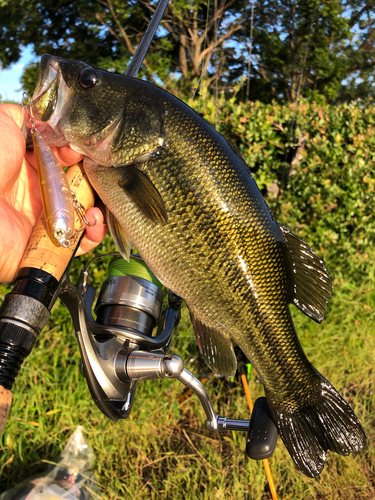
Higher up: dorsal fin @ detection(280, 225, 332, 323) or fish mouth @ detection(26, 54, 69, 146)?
fish mouth @ detection(26, 54, 69, 146)

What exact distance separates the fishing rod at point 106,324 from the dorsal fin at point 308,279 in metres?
0.53

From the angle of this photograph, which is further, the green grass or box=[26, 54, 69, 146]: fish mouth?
the green grass

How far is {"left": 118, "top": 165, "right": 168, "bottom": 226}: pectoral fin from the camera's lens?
1.53 meters

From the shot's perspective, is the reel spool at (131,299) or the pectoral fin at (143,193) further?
the reel spool at (131,299)

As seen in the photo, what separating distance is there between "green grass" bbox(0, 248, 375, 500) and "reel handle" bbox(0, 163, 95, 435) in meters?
1.95

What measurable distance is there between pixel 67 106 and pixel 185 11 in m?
7.80

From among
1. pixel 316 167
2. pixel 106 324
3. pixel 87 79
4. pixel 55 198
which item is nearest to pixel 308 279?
pixel 106 324

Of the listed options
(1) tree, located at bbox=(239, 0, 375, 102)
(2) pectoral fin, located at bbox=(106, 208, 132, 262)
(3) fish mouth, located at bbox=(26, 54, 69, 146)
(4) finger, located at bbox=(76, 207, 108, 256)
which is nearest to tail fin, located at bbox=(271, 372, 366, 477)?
(2) pectoral fin, located at bbox=(106, 208, 132, 262)

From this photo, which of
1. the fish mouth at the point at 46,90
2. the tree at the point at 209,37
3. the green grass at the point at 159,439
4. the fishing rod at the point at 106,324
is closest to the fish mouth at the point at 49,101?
the fish mouth at the point at 46,90

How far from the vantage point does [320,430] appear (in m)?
1.77

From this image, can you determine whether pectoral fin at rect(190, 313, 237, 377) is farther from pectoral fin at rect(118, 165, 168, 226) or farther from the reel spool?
pectoral fin at rect(118, 165, 168, 226)

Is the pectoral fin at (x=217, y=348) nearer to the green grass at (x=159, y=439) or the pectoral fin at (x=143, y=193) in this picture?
the pectoral fin at (x=143, y=193)

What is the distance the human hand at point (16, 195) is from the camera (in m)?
1.62

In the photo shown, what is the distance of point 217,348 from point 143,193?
0.73m
